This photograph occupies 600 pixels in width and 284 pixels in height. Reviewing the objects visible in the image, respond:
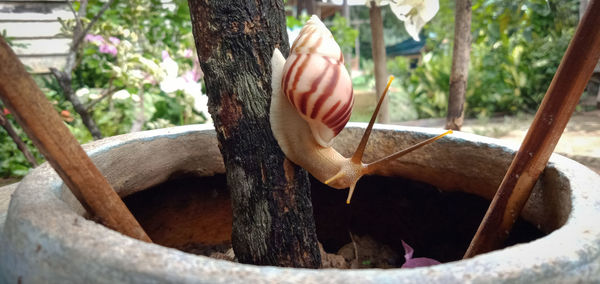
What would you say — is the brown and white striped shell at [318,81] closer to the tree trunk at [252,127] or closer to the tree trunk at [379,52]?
the tree trunk at [252,127]

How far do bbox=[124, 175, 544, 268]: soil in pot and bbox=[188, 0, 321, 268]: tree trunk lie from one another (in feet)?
0.81

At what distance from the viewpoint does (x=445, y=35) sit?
601 cm

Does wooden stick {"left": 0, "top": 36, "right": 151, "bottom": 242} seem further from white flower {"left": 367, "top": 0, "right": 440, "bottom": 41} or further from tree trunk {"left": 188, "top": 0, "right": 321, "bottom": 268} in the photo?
white flower {"left": 367, "top": 0, "right": 440, "bottom": 41}

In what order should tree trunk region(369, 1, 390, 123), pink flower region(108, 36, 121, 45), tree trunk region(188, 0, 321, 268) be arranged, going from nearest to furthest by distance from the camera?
tree trunk region(188, 0, 321, 268)
tree trunk region(369, 1, 390, 123)
pink flower region(108, 36, 121, 45)

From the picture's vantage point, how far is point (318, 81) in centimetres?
59

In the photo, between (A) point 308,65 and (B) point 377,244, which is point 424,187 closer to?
(B) point 377,244

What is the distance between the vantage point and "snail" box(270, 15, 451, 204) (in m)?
0.59

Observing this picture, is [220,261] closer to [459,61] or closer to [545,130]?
[545,130]

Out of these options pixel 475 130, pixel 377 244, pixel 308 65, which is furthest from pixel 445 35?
pixel 308 65

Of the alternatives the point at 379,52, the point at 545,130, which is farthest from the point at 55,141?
the point at 379,52

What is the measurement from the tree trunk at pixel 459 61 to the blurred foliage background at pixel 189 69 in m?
0.31

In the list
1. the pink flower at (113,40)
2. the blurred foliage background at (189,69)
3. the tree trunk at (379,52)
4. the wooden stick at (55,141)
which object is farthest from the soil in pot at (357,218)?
the pink flower at (113,40)

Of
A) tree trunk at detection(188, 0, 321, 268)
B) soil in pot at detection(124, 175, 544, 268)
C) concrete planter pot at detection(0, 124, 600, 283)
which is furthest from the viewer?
soil in pot at detection(124, 175, 544, 268)

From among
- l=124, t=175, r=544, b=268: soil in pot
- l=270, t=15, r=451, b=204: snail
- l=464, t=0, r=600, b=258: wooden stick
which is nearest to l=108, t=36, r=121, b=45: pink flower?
l=124, t=175, r=544, b=268: soil in pot
